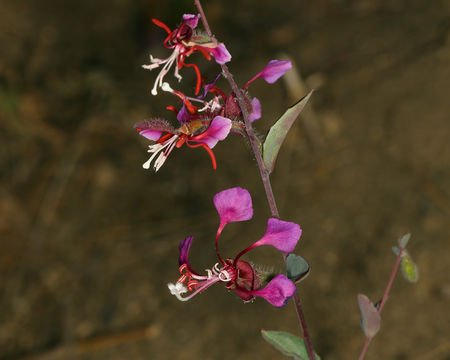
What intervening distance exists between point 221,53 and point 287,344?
2.28 ft

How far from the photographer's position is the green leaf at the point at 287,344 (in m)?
1.26

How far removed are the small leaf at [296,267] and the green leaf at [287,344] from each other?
160 millimetres

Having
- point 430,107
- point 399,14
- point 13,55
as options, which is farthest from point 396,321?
point 13,55

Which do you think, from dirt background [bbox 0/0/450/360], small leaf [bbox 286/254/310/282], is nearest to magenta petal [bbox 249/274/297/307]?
small leaf [bbox 286/254/310/282]

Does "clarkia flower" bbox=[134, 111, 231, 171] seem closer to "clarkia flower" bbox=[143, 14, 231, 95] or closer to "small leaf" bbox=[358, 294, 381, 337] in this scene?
"clarkia flower" bbox=[143, 14, 231, 95]

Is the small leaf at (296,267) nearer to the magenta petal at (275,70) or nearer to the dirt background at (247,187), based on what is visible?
the magenta petal at (275,70)

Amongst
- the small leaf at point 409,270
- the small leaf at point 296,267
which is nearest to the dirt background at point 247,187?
the small leaf at point 409,270

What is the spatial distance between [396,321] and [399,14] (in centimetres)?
203

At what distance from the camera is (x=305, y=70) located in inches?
134

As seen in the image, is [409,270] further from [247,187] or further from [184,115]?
[247,187]

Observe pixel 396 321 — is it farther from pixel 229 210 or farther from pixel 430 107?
pixel 229 210

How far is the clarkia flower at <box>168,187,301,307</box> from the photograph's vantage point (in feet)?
3.50

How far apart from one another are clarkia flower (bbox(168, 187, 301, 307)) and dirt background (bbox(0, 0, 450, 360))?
4.75 ft

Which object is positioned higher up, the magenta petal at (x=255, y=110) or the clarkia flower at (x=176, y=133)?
the clarkia flower at (x=176, y=133)
